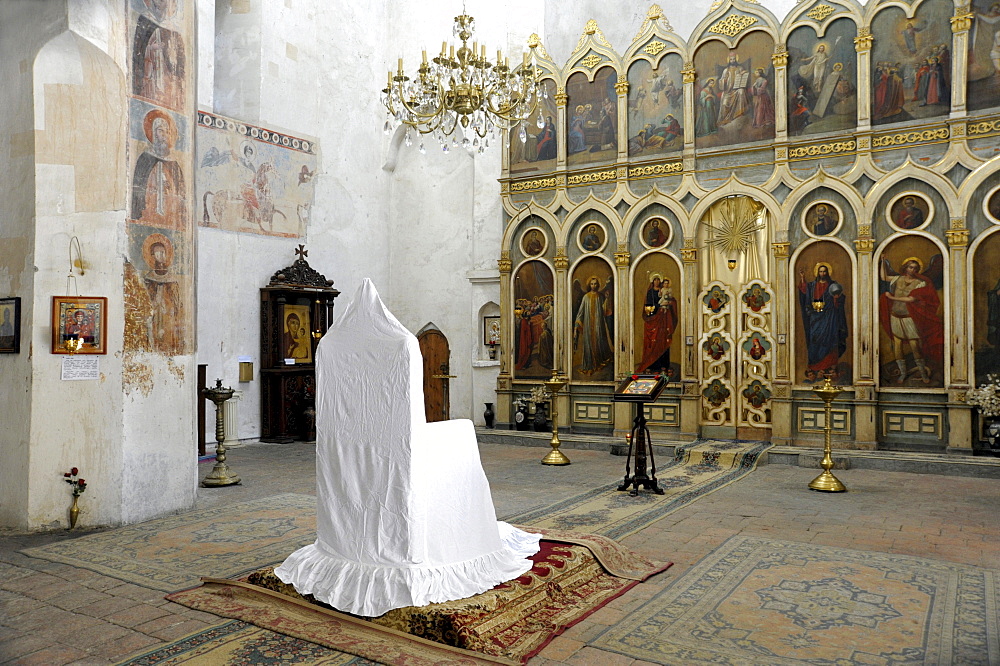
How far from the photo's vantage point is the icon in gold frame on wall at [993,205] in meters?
9.79

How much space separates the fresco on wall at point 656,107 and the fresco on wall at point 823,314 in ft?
9.10

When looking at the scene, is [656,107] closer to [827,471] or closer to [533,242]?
[533,242]

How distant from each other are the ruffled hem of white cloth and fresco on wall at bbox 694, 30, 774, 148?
882cm

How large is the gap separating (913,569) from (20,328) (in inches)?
286

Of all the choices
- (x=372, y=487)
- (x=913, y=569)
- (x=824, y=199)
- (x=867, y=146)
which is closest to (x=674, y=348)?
(x=824, y=199)

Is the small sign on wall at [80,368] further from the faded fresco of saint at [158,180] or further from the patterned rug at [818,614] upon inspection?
the patterned rug at [818,614]

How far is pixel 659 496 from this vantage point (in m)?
8.03

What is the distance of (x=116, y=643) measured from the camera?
13.2ft

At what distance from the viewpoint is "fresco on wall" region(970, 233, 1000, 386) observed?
976 centimetres

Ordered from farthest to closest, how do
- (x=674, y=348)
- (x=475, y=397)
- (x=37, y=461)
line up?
(x=475, y=397) < (x=674, y=348) < (x=37, y=461)

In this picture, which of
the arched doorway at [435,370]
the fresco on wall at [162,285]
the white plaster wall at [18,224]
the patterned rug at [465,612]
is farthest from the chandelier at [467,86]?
the arched doorway at [435,370]

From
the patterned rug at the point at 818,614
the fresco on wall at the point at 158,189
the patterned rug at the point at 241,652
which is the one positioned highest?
the fresco on wall at the point at 158,189

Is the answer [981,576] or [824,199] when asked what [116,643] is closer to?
[981,576]

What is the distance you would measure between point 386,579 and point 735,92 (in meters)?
9.83
